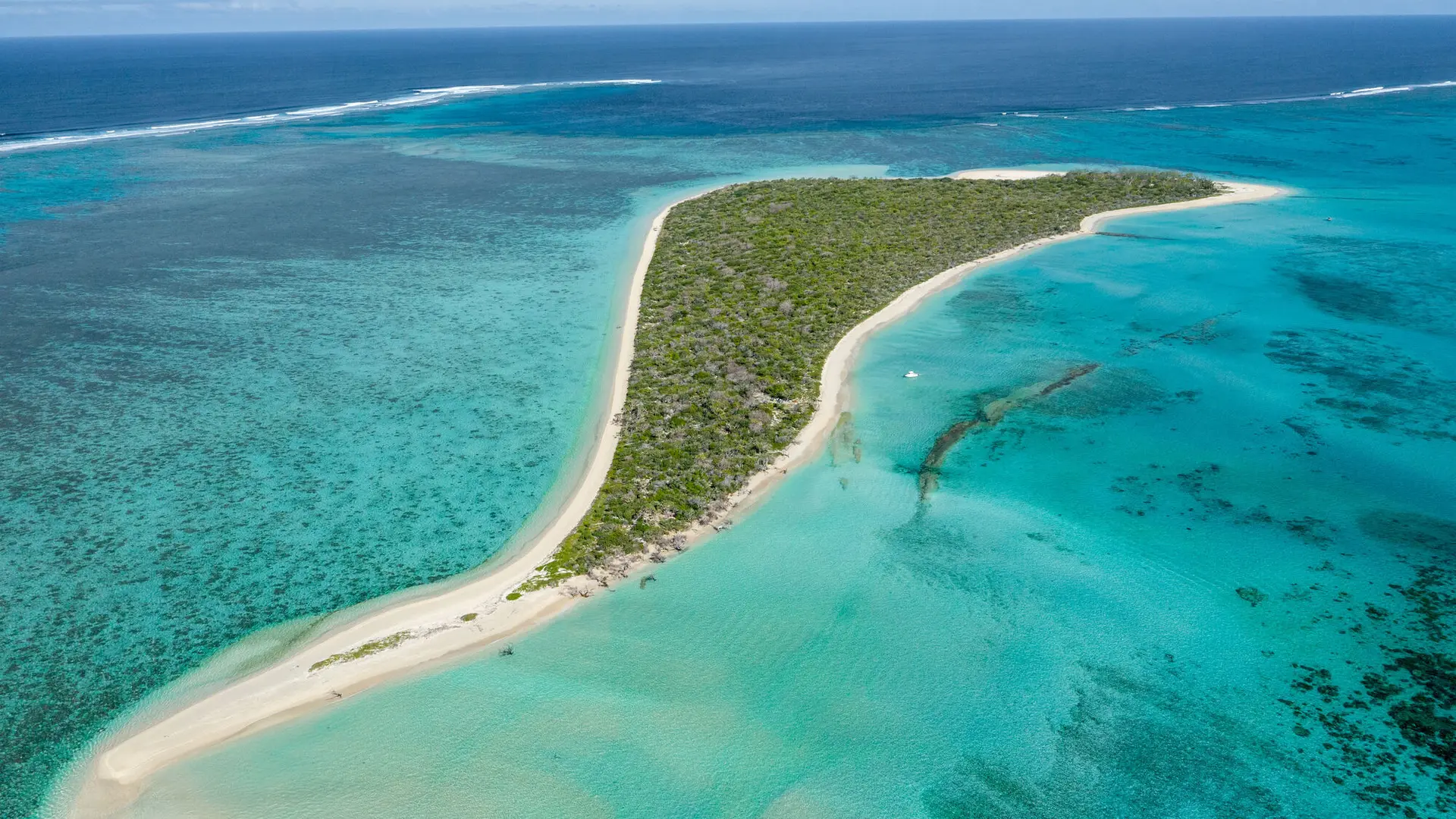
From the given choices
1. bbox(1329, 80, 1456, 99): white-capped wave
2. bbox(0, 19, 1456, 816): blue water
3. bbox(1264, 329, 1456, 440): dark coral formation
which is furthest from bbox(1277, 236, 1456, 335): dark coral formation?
bbox(1329, 80, 1456, 99): white-capped wave

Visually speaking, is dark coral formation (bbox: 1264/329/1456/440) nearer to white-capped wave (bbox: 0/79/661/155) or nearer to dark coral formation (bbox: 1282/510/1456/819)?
dark coral formation (bbox: 1282/510/1456/819)

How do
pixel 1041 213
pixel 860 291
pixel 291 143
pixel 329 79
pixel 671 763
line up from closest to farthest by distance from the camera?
pixel 671 763 < pixel 860 291 < pixel 1041 213 < pixel 291 143 < pixel 329 79

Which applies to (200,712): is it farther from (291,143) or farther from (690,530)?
(291,143)

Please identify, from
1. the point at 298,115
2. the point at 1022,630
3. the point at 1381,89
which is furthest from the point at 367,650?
the point at 1381,89

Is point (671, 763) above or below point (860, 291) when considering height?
below

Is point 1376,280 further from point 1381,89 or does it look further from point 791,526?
point 1381,89

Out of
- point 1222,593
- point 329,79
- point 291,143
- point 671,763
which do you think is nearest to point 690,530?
point 671,763

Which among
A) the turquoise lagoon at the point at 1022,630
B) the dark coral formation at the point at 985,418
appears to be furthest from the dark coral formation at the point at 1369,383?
the dark coral formation at the point at 985,418
